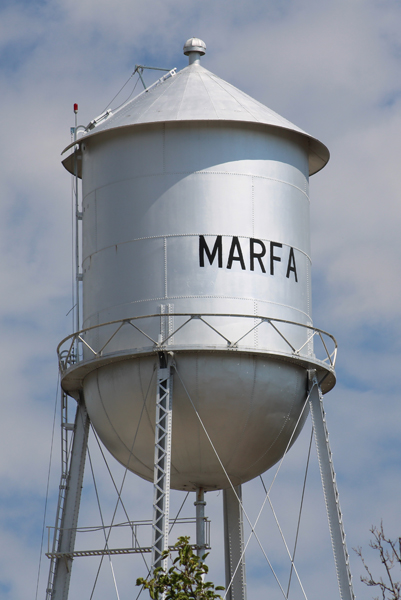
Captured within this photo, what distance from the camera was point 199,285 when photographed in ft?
81.1

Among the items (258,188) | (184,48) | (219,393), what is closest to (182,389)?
(219,393)

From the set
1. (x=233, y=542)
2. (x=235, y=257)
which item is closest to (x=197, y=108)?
(x=235, y=257)

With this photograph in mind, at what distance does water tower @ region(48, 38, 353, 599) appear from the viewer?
24500 mm

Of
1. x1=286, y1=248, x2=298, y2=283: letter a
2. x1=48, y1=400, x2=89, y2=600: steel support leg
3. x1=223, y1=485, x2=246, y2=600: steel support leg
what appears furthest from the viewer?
x1=223, y1=485, x2=246, y2=600: steel support leg

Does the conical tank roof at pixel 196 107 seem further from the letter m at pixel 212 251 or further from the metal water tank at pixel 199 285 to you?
the letter m at pixel 212 251

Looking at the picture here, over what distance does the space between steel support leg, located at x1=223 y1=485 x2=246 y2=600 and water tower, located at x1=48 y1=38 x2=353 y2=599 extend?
1.73 m

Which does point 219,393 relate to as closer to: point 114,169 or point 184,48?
point 114,169

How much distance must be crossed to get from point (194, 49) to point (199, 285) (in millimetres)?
6622

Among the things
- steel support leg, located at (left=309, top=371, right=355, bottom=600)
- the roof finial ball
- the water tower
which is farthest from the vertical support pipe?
the roof finial ball

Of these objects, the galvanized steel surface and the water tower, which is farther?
the galvanized steel surface

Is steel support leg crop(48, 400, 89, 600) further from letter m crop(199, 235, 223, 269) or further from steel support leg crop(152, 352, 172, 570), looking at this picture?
letter m crop(199, 235, 223, 269)

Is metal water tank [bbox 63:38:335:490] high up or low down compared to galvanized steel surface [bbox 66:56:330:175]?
down

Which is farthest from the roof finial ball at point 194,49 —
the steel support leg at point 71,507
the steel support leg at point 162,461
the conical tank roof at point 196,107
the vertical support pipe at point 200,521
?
the vertical support pipe at point 200,521

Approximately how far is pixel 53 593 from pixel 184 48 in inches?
487
